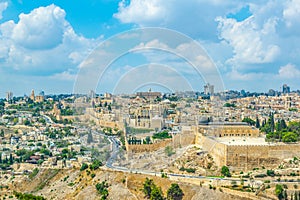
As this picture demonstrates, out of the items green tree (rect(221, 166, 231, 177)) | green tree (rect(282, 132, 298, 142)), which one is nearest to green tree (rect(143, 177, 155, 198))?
green tree (rect(221, 166, 231, 177))

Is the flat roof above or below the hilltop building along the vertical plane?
below

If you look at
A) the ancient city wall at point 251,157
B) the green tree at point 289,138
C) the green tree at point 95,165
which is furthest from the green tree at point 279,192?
the green tree at point 95,165

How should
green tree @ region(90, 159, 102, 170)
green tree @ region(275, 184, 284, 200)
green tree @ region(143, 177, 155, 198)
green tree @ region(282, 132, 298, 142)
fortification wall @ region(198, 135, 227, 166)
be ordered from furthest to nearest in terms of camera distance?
1. green tree @ region(90, 159, 102, 170)
2. green tree @ region(282, 132, 298, 142)
3. fortification wall @ region(198, 135, 227, 166)
4. green tree @ region(143, 177, 155, 198)
5. green tree @ region(275, 184, 284, 200)

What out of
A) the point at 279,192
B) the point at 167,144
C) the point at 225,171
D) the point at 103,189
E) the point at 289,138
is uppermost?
the point at 289,138

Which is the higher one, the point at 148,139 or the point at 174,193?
the point at 148,139

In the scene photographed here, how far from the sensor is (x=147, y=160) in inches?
671

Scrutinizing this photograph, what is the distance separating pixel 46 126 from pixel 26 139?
14.2 feet

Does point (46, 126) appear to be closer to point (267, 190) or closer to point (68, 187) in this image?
point (68, 187)

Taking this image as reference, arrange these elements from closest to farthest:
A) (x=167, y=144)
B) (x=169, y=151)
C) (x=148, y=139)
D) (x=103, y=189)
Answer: (x=103, y=189) → (x=169, y=151) → (x=167, y=144) → (x=148, y=139)

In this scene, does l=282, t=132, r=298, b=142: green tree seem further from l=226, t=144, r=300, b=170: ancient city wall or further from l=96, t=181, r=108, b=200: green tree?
l=96, t=181, r=108, b=200: green tree

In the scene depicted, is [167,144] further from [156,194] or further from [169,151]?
[156,194]

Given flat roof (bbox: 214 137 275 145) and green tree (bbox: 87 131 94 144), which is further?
green tree (bbox: 87 131 94 144)

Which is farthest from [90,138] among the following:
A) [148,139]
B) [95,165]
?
[95,165]

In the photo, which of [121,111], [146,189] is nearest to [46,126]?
[121,111]
